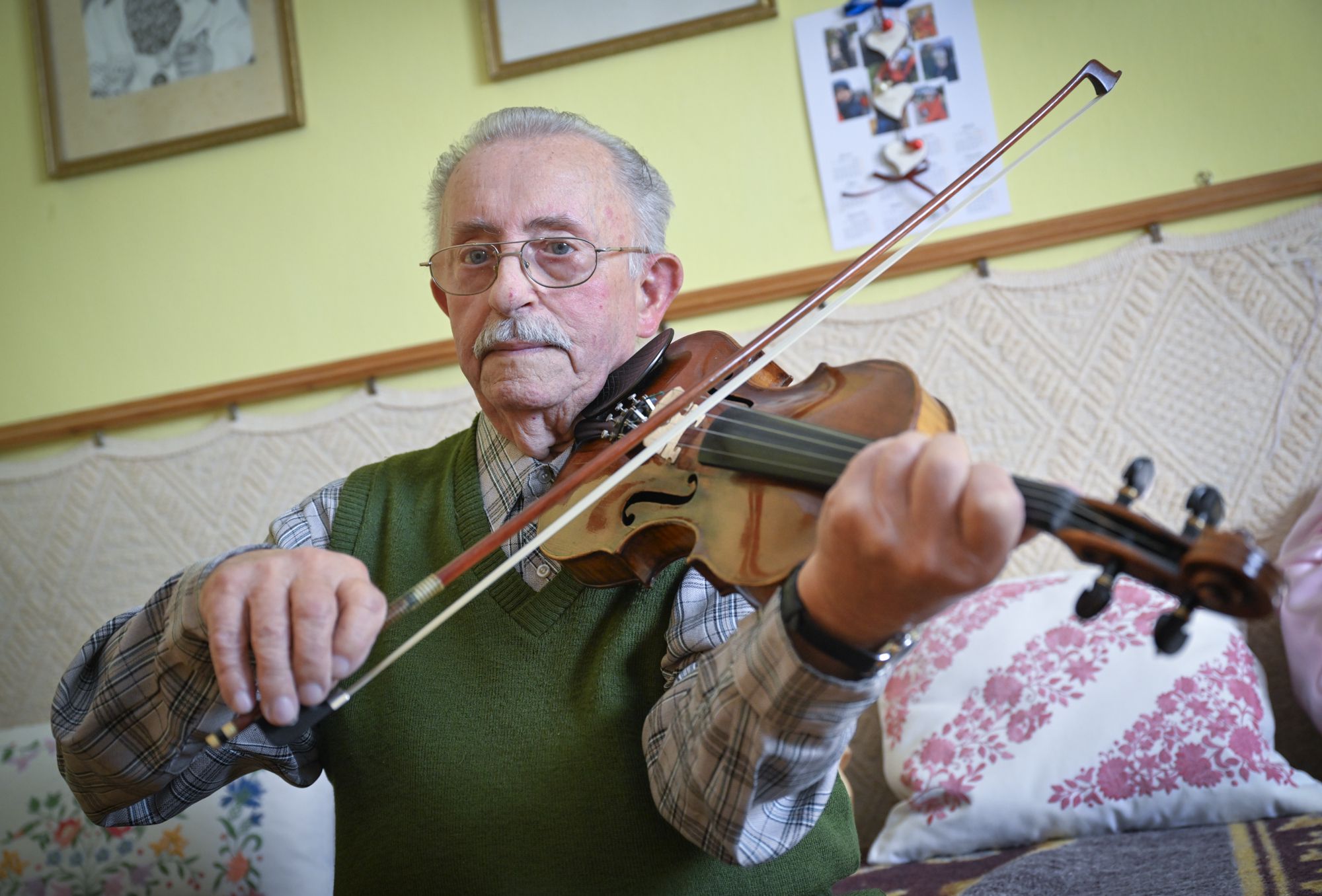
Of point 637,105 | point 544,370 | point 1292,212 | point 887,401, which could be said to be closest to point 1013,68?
point 1292,212

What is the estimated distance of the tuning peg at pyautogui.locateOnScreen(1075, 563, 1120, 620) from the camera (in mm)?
592

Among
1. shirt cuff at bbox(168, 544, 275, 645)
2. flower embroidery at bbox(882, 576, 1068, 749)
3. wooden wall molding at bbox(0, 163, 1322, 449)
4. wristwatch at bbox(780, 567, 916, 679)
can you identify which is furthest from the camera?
wooden wall molding at bbox(0, 163, 1322, 449)

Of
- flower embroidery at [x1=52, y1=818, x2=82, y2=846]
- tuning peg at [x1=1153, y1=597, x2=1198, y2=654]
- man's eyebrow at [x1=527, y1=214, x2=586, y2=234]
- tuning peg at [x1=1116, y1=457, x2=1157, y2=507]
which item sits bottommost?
flower embroidery at [x1=52, y1=818, x2=82, y2=846]

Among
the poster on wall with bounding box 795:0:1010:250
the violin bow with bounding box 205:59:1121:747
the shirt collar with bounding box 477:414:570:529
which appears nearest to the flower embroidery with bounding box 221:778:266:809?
the violin bow with bounding box 205:59:1121:747

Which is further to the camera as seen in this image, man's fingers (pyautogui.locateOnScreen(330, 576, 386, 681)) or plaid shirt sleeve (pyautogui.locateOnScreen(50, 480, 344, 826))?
plaid shirt sleeve (pyautogui.locateOnScreen(50, 480, 344, 826))

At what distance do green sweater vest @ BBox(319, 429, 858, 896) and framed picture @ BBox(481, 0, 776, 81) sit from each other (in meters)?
1.07

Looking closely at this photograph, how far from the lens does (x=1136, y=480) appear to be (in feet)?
2.00

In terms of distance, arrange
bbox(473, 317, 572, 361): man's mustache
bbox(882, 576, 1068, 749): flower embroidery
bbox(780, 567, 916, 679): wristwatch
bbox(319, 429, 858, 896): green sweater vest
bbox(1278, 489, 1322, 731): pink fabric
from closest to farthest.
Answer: bbox(780, 567, 916, 679): wristwatch < bbox(319, 429, 858, 896): green sweater vest < bbox(473, 317, 572, 361): man's mustache < bbox(1278, 489, 1322, 731): pink fabric < bbox(882, 576, 1068, 749): flower embroidery

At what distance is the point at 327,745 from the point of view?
115 centimetres

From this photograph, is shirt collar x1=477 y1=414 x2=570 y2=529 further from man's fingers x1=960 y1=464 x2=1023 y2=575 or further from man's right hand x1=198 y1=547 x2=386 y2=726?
man's fingers x1=960 y1=464 x2=1023 y2=575

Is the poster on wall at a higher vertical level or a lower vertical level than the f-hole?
higher

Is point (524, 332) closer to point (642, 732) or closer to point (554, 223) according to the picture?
point (554, 223)

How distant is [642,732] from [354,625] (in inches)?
14.5

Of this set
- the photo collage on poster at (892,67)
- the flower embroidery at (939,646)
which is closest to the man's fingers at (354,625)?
the flower embroidery at (939,646)
